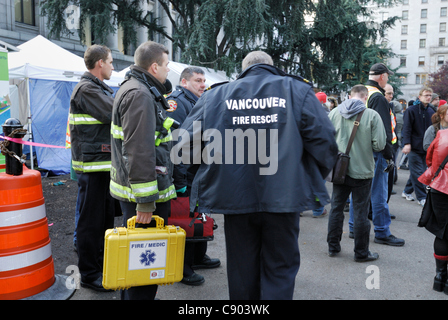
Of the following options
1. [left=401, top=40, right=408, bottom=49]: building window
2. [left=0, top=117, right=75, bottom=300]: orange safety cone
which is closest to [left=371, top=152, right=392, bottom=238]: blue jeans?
[left=0, top=117, right=75, bottom=300]: orange safety cone

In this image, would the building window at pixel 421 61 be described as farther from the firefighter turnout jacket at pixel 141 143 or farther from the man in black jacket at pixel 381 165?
the firefighter turnout jacket at pixel 141 143

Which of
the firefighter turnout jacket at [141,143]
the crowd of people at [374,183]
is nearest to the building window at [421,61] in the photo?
the crowd of people at [374,183]

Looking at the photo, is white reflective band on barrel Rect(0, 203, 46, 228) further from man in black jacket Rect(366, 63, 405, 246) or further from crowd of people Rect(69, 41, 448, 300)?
man in black jacket Rect(366, 63, 405, 246)

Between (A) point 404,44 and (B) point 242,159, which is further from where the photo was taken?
(A) point 404,44

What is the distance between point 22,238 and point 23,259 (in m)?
0.17

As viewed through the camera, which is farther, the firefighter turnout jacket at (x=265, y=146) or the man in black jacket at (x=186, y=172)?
the man in black jacket at (x=186, y=172)

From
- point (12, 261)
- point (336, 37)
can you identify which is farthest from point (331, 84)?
point (12, 261)

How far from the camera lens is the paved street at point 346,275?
11.8 ft

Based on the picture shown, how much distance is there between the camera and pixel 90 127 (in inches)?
142

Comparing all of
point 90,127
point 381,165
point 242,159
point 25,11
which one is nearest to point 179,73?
point 381,165

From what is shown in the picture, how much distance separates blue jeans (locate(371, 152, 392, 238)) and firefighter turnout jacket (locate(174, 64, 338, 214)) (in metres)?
3.00

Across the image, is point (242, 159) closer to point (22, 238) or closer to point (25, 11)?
point (22, 238)

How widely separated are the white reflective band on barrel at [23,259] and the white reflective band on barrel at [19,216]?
26cm

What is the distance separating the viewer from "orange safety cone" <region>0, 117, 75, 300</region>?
3.13 metres
